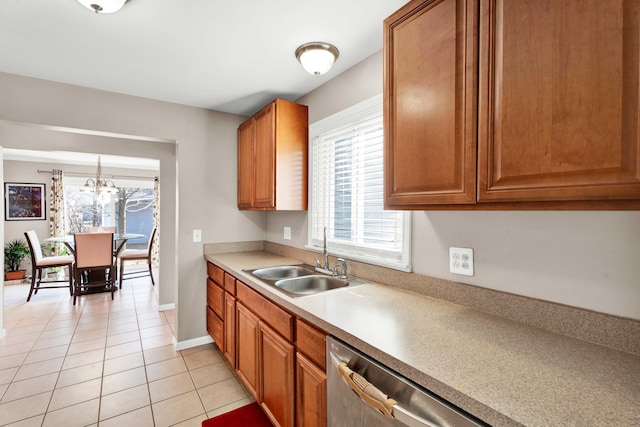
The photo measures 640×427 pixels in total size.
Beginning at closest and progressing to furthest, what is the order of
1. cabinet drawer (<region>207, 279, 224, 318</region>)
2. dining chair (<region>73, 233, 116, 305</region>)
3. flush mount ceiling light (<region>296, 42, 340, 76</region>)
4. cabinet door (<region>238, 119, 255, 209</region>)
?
flush mount ceiling light (<region>296, 42, 340, 76</region>) → cabinet drawer (<region>207, 279, 224, 318</region>) → cabinet door (<region>238, 119, 255, 209</region>) → dining chair (<region>73, 233, 116, 305</region>)

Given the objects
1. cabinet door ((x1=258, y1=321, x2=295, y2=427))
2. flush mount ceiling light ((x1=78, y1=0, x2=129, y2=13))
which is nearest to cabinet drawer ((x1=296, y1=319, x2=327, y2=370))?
cabinet door ((x1=258, y1=321, x2=295, y2=427))

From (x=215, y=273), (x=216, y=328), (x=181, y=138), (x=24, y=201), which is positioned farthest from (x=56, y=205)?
(x=216, y=328)

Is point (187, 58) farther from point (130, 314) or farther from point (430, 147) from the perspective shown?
point (130, 314)

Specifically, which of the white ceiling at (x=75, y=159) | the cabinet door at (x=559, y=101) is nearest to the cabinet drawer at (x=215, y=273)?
the cabinet door at (x=559, y=101)

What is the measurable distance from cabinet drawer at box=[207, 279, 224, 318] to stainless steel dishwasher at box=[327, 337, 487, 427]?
1.59 meters

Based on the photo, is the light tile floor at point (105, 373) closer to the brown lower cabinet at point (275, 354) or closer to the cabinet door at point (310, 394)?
the brown lower cabinet at point (275, 354)

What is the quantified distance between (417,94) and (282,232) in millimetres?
2018

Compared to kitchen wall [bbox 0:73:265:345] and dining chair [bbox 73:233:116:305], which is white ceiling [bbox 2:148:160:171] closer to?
dining chair [bbox 73:233:116:305]

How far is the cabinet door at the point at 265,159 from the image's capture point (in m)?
2.41

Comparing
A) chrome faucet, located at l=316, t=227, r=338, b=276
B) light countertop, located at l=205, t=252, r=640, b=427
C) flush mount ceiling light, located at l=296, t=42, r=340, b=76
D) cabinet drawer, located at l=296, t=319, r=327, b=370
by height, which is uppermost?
flush mount ceiling light, located at l=296, t=42, r=340, b=76

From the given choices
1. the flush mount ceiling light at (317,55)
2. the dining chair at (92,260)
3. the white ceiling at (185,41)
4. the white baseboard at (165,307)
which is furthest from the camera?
the dining chair at (92,260)

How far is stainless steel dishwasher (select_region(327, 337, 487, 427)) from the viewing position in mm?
822

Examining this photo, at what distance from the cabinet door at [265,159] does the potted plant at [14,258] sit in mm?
5335

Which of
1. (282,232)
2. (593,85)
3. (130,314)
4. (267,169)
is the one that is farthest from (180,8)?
(130,314)
